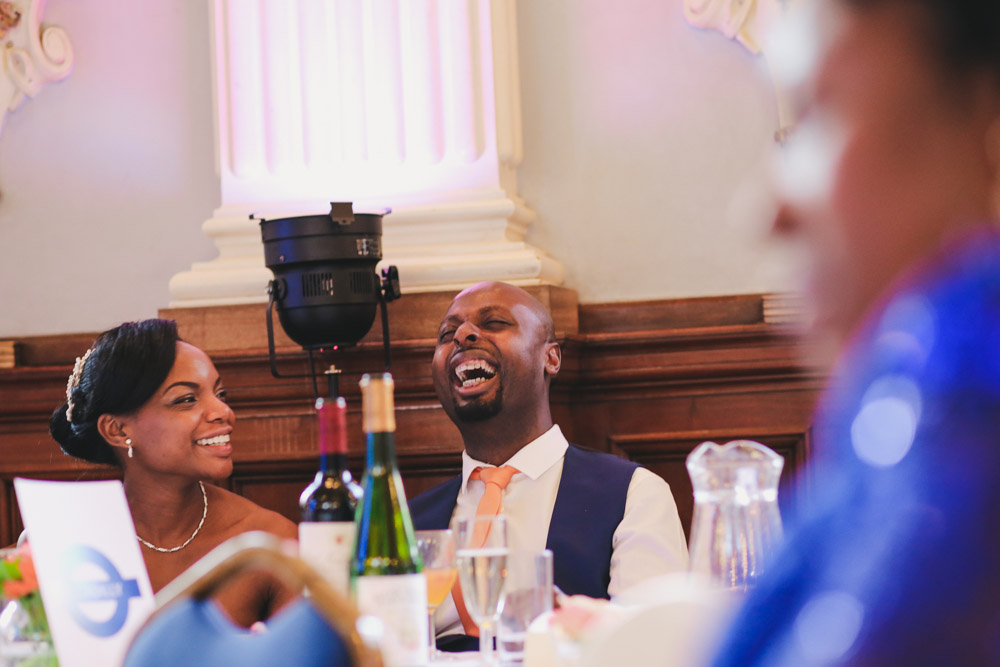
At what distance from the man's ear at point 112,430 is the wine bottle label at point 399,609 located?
4.83ft

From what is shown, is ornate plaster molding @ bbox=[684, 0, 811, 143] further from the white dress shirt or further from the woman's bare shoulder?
the woman's bare shoulder

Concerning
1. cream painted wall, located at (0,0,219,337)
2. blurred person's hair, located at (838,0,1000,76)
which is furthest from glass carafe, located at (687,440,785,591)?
cream painted wall, located at (0,0,219,337)

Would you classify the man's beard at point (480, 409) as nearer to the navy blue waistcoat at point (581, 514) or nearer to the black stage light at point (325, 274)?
the navy blue waistcoat at point (581, 514)

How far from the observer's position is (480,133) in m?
3.16

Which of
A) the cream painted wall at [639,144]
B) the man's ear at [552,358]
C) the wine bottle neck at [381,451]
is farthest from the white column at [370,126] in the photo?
the wine bottle neck at [381,451]

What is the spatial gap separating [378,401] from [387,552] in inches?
7.6

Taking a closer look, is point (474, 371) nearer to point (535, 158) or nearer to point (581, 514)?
point (581, 514)

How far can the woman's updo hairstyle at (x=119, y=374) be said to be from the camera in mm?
2574

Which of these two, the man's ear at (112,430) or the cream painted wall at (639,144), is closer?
the man's ear at (112,430)

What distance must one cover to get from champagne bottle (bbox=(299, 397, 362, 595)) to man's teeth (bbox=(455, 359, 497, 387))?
41.1 inches

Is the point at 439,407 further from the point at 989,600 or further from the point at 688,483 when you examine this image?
the point at 989,600

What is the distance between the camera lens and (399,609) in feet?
4.17

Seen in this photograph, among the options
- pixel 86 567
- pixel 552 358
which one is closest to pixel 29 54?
pixel 552 358

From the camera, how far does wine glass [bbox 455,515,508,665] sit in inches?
56.5
